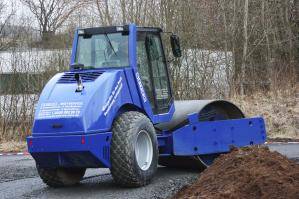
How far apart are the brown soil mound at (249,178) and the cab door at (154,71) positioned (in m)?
1.59

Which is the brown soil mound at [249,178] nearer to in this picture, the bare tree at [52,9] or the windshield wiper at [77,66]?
the windshield wiper at [77,66]

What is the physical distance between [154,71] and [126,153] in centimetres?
195

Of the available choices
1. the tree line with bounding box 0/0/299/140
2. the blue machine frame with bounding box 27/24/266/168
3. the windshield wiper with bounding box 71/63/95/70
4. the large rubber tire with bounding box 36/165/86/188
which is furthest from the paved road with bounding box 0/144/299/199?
the tree line with bounding box 0/0/299/140

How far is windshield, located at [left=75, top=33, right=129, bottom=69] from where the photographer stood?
8.62 meters

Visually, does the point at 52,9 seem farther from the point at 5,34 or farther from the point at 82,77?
the point at 82,77

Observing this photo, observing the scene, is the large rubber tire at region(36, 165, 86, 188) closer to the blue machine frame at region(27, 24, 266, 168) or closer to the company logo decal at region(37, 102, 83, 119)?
the blue machine frame at region(27, 24, 266, 168)

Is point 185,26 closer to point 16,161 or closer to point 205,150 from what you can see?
point 16,161

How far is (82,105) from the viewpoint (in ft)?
24.9

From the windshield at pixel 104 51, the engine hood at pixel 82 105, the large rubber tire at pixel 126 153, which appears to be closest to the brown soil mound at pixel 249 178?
the large rubber tire at pixel 126 153

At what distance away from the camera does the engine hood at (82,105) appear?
297 inches

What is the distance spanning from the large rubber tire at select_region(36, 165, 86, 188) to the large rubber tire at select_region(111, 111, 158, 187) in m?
0.97

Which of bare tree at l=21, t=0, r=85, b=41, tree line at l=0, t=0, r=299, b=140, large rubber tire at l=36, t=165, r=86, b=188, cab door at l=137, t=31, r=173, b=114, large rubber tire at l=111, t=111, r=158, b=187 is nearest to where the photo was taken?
large rubber tire at l=111, t=111, r=158, b=187

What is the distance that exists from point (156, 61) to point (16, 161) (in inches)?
181

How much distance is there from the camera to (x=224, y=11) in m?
21.4
